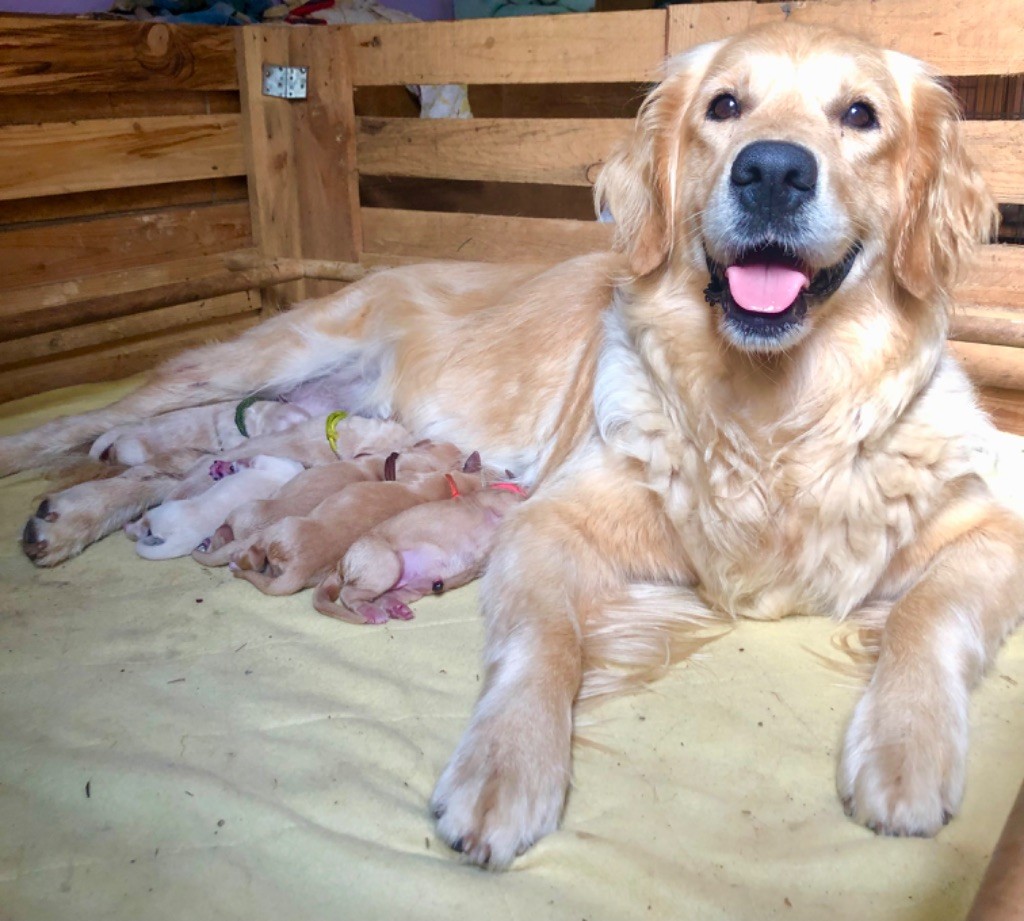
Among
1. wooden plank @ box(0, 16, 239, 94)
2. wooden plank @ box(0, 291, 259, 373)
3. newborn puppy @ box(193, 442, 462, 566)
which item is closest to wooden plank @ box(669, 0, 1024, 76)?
newborn puppy @ box(193, 442, 462, 566)

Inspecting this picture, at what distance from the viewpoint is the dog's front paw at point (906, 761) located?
1.40 meters

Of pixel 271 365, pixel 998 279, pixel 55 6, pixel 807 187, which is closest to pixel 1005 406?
pixel 998 279

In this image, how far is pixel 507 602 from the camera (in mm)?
1868

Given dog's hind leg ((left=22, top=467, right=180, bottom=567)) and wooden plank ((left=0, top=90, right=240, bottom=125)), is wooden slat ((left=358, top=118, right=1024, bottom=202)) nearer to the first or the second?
wooden plank ((left=0, top=90, right=240, bottom=125))

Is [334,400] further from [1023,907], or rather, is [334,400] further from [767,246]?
[1023,907]

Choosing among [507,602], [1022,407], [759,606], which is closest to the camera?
[507,602]

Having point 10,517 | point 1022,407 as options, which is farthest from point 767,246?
point 10,517

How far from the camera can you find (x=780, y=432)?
188cm

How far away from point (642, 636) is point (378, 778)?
24.7 inches

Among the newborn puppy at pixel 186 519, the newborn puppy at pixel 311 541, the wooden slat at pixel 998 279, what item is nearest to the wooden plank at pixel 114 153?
the newborn puppy at pixel 186 519

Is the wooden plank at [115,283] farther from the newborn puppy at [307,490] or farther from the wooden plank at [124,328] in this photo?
the newborn puppy at [307,490]

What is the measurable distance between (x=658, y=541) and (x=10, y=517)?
70.3 inches

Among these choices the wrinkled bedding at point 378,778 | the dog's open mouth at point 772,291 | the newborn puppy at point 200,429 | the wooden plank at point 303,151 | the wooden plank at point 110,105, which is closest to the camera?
the wrinkled bedding at point 378,778

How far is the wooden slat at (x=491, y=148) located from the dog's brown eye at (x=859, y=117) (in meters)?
1.49
